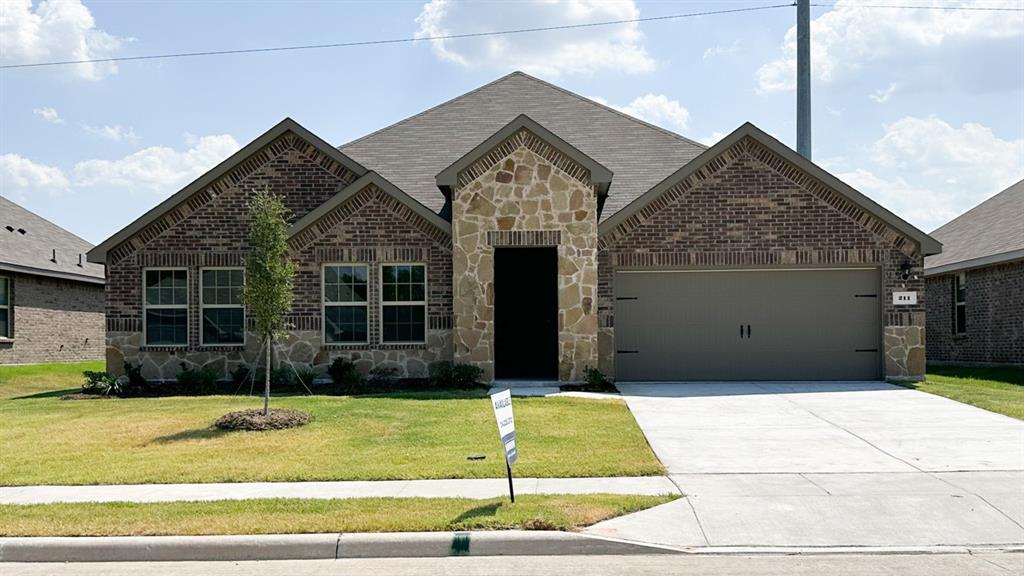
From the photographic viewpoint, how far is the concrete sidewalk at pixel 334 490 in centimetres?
905

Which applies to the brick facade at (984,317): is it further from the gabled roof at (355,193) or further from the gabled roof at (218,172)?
the gabled roof at (218,172)

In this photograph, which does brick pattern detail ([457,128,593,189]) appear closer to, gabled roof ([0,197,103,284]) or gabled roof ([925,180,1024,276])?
gabled roof ([925,180,1024,276])

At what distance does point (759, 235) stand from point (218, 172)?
1180 cm

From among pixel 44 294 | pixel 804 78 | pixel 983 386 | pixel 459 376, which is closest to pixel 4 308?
pixel 44 294

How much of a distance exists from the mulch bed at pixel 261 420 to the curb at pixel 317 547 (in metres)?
5.77

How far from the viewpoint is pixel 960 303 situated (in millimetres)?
25906

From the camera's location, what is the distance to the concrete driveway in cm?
771

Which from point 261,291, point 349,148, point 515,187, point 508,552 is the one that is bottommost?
point 508,552

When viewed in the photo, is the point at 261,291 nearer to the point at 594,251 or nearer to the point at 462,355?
the point at 462,355

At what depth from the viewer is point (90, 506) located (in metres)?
8.73

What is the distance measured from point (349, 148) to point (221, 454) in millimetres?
13839

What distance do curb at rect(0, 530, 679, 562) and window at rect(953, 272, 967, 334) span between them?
21583 mm

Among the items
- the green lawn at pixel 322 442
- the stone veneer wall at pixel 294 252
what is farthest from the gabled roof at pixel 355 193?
Answer: the green lawn at pixel 322 442

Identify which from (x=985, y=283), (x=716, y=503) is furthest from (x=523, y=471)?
(x=985, y=283)
